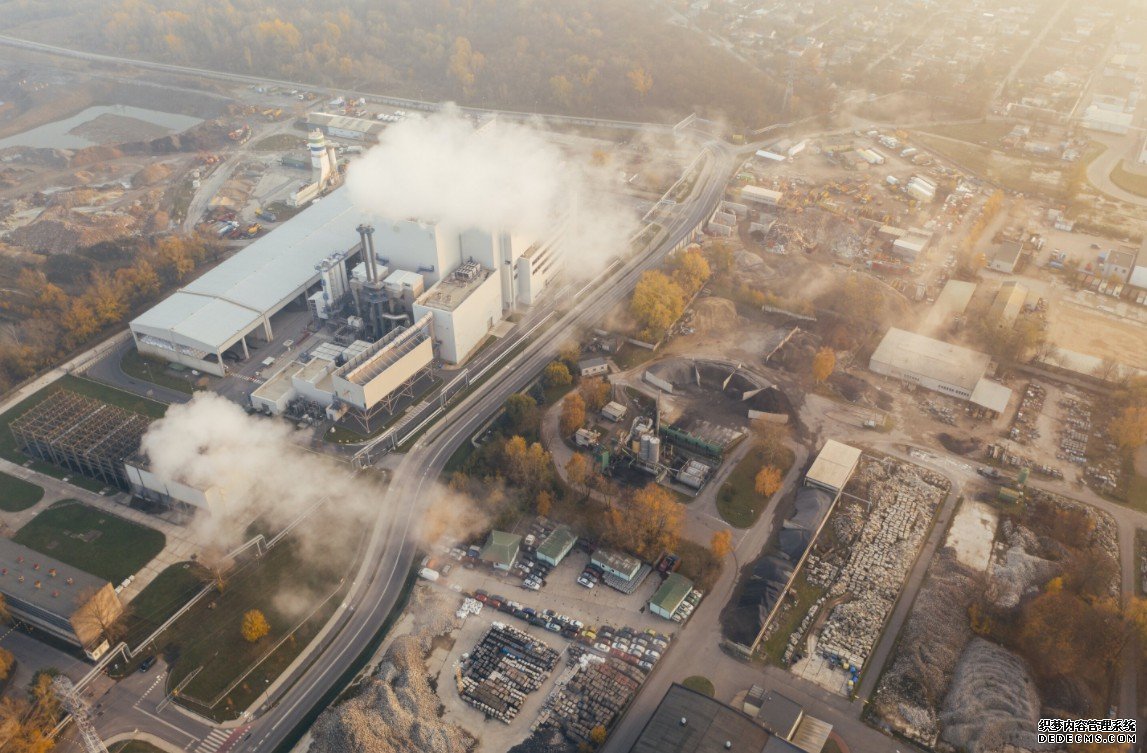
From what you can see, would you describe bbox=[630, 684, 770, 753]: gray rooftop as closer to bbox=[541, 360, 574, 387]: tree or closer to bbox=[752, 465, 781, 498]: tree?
bbox=[752, 465, 781, 498]: tree

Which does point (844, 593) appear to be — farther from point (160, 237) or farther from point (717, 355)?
point (160, 237)

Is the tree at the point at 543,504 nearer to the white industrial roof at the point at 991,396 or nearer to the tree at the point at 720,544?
the tree at the point at 720,544

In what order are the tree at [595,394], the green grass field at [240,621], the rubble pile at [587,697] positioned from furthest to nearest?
the tree at [595,394] < the green grass field at [240,621] < the rubble pile at [587,697]

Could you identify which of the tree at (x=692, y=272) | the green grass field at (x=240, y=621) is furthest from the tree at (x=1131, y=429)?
the green grass field at (x=240, y=621)

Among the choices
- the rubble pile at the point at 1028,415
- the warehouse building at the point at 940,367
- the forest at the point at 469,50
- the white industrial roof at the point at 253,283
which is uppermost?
the forest at the point at 469,50

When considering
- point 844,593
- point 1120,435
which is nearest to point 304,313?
point 844,593

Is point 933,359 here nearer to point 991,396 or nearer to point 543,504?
point 991,396
